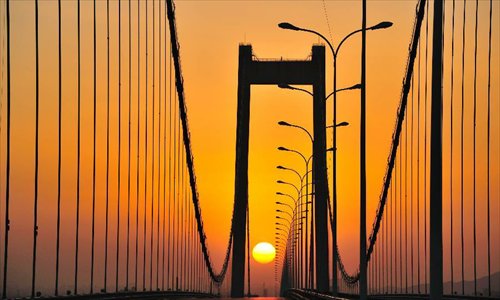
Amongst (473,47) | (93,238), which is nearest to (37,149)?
(93,238)

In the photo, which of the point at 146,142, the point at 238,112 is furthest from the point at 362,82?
the point at 238,112

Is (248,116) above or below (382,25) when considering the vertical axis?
above

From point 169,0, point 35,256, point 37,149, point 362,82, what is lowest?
point 35,256

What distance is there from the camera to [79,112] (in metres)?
37.9

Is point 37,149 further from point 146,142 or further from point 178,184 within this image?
point 178,184

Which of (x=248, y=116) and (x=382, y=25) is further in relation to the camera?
(x=248, y=116)

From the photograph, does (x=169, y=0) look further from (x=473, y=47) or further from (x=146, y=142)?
(x=473, y=47)

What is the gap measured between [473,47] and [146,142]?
45.9ft

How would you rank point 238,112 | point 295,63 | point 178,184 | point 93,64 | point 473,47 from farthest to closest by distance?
point 238,112 < point 295,63 < point 178,184 < point 473,47 < point 93,64

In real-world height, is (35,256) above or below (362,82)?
below

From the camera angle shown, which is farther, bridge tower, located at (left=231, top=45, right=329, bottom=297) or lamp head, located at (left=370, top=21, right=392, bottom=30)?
bridge tower, located at (left=231, top=45, right=329, bottom=297)

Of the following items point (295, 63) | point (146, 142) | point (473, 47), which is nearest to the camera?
point (473, 47)

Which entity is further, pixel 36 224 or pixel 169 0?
pixel 169 0

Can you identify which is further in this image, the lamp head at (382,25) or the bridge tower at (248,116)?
the bridge tower at (248,116)
